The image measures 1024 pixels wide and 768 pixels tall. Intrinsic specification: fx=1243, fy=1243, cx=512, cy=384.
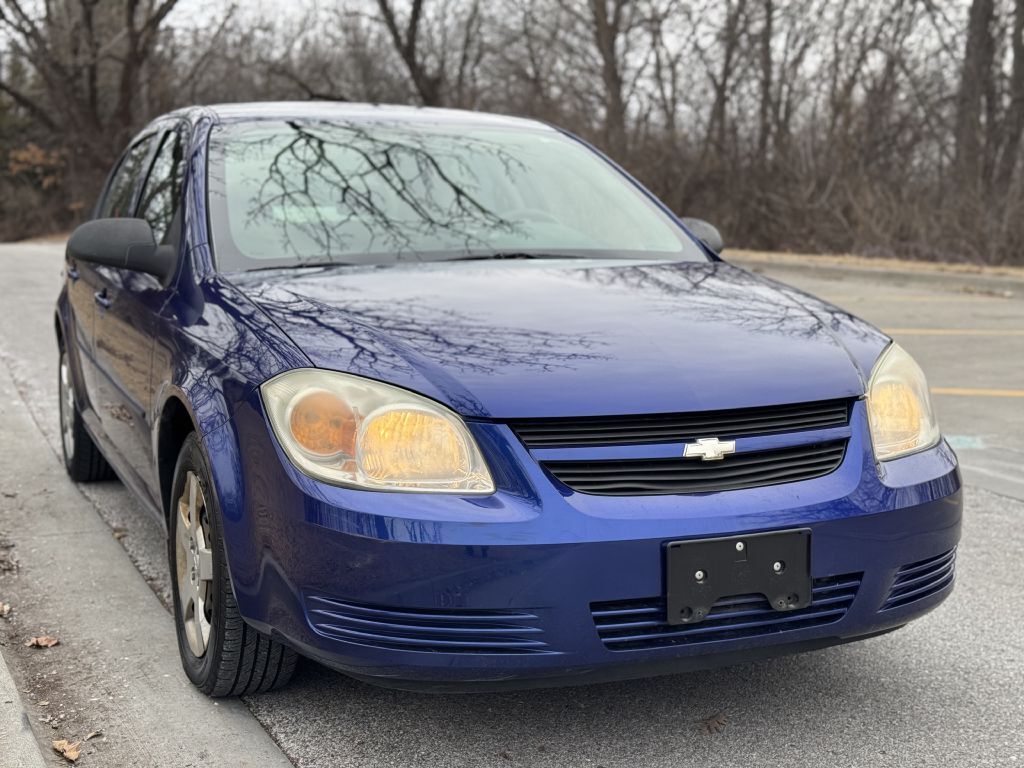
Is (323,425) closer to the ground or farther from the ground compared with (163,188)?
closer to the ground

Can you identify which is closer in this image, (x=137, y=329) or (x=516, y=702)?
(x=516, y=702)

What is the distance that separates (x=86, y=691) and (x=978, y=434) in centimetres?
466

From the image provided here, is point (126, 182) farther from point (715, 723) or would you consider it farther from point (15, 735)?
point (715, 723)

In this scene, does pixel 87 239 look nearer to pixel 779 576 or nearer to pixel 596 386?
pixel 596 386

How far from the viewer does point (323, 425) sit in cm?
266

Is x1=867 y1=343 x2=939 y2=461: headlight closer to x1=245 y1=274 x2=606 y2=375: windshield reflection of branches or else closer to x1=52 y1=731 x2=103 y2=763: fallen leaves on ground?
x1=245 y1=274 x2=606 y2=375: windshield reflection of branches

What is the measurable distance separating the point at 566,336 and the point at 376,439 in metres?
0.57

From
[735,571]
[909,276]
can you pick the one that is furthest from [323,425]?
[909,276]

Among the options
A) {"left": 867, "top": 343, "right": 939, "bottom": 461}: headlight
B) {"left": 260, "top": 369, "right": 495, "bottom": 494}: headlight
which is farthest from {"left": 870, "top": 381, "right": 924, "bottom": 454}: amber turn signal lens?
{"left": 260, "top": 369, "right": 495, "bottom": 494}: headlight

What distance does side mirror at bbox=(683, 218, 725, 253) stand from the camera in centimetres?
436

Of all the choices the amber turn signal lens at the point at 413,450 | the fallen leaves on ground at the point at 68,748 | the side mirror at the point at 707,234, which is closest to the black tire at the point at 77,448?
the fallen leaves on ground at the point at 68,748

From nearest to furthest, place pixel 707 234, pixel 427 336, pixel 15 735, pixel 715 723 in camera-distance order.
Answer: pixel 15 735, pixel 427 336, pixel 715 723, pixel 707 234

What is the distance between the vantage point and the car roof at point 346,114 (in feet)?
14.2

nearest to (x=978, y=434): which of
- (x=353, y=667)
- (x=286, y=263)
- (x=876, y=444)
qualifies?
(x=876, y=444)
